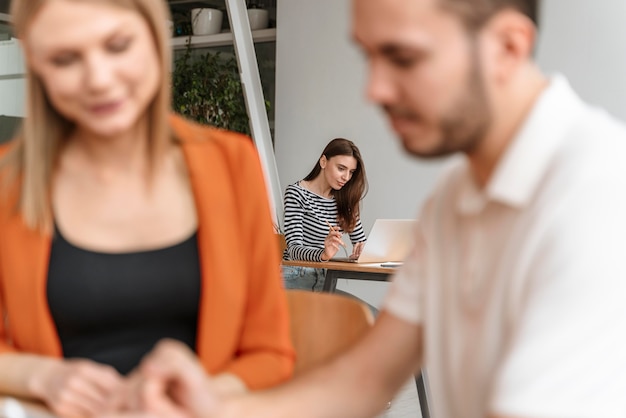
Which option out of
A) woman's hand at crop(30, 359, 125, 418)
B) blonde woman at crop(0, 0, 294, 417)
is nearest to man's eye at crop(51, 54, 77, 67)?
blonde woman at crop(0, 0, 294, 417)

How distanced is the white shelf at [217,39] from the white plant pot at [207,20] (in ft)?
0.15

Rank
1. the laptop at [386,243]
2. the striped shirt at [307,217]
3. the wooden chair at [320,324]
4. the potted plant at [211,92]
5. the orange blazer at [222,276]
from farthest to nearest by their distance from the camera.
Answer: the potted plant at [211,92] → the striped shirt at [307,217] → the laptop at [386,243] → the wooden chair at [320,324] → the orange blazer at [222,276]

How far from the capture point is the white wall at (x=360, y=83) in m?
4.85

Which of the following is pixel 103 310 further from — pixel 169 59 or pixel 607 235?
pixel 607 235

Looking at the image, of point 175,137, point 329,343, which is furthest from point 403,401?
point 175,137

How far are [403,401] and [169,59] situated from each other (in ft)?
10.6

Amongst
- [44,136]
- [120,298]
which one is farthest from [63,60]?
[120,298]

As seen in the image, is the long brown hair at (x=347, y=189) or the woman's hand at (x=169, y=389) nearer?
the woman's hand at (x=169, y=389)

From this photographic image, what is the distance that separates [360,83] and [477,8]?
15.7 ft

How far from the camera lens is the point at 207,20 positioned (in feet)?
20.9

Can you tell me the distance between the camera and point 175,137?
1311 mm

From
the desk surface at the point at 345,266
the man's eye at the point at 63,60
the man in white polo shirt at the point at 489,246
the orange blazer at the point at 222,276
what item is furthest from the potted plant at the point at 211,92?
the man in white polo shirt at the point at 489,246

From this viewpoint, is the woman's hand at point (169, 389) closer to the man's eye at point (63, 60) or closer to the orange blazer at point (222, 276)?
the orange blazer at point (222, 276)

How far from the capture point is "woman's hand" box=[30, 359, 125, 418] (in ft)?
3.21
